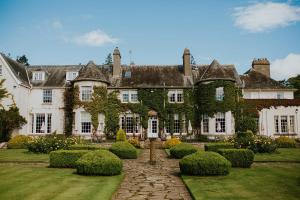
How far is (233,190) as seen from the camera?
Result: 11.8m

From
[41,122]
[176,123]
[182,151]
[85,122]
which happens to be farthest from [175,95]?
[41,122]

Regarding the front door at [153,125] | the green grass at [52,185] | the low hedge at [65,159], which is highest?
the front door at [153,125]

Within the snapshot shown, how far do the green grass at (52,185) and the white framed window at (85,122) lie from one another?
19724 mm

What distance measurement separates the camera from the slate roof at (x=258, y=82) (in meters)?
41.4

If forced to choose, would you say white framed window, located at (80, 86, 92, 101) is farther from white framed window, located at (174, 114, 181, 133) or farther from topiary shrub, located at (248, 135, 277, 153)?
topiary shrub, located at (248, 135, 277, 153)

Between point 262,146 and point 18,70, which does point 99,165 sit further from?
point 18,70

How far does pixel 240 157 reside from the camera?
1778 cm

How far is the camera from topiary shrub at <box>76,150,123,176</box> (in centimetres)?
1464

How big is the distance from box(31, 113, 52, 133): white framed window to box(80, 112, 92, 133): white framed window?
499 cm

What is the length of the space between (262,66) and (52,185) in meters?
38.9

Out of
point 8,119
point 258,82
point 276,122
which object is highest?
point 258,82

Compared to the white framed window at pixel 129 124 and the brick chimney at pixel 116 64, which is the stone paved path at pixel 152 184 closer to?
the white framed window at pixel 129 124

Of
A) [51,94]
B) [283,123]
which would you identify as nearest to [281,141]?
[283,123]

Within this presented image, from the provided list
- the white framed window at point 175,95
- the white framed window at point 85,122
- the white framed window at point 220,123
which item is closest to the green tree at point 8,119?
the white framed window at point 85,122
